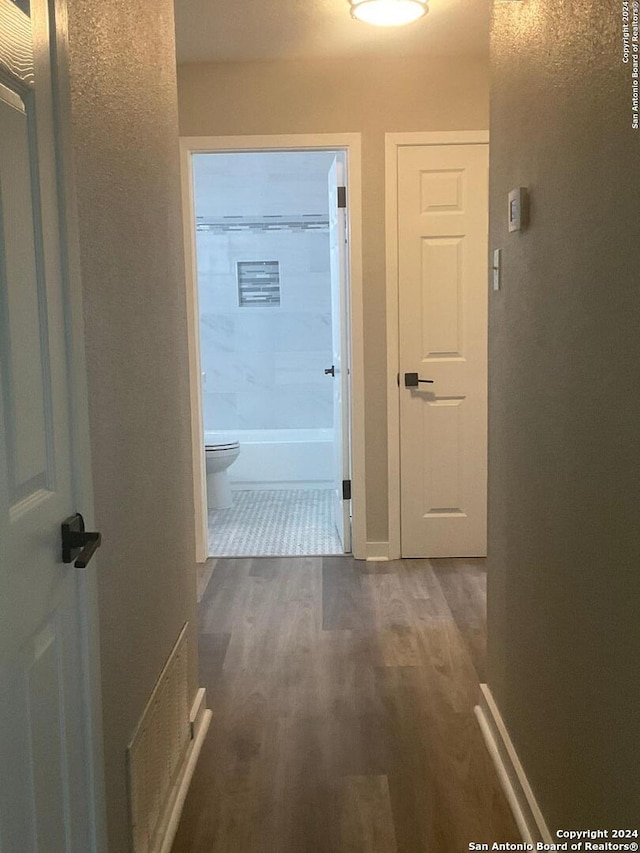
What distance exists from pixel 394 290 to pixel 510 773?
2.48 meters

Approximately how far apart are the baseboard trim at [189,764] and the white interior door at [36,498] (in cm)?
67

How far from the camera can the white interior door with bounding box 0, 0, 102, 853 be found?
1.09m

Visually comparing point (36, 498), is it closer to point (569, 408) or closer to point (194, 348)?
point (569, 408)

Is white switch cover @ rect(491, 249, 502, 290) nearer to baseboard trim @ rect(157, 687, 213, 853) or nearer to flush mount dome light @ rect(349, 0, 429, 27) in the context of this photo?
flush mount dome light @ rect(349, 0, 429, 27)

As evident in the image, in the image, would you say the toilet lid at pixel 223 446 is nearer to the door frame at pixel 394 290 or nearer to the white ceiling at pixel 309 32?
the door frame at pixel 394 290

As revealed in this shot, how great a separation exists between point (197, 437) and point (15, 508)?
10.3 feet

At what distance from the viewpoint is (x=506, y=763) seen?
224 centimetres

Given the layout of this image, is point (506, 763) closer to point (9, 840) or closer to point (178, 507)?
point (178, 507)

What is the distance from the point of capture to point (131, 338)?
1815 mm

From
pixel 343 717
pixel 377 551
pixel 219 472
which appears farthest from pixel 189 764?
pixel 219 472

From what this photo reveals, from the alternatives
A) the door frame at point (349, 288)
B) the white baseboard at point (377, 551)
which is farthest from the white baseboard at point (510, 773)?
the door frame at point (349, 288)

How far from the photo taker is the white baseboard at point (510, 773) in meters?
1.92

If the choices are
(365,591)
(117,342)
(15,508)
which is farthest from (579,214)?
(365,591)

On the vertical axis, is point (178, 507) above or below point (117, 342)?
below
